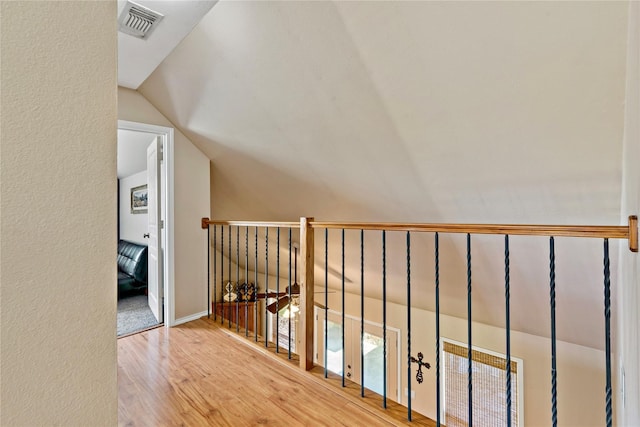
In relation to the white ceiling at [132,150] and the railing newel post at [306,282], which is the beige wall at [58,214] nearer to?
the railing newel post at [306,282]

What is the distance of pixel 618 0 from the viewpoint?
4.13 feet

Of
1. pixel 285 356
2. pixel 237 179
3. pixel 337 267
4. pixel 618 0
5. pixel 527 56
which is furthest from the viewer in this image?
pixel 337 267

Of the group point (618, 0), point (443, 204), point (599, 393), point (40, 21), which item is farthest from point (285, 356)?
point (599, 393)

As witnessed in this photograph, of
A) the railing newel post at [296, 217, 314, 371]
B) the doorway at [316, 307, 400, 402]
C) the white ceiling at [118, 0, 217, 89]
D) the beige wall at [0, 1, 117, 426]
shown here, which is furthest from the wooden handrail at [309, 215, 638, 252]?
the doorway at [316, 307, 400, 402]

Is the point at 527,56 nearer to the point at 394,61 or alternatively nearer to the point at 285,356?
the point at 394,61

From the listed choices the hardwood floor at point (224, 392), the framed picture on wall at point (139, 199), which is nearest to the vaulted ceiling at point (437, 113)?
the hardwood floor at point (224, 392)

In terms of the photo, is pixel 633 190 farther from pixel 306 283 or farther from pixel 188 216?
pixel 188 216

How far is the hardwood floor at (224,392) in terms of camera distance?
5.55ft

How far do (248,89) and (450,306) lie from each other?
3132mm

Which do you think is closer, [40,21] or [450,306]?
[40,21]

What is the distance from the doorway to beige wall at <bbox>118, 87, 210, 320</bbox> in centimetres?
239

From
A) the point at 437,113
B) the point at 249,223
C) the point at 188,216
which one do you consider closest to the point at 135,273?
the point at 188,216

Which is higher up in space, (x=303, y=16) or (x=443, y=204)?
(x=303, y=16)

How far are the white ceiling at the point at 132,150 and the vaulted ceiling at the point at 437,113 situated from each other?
134 centimetres
